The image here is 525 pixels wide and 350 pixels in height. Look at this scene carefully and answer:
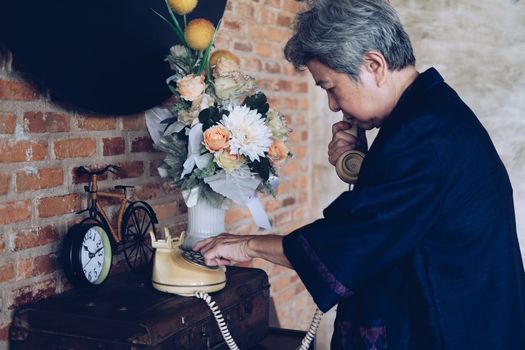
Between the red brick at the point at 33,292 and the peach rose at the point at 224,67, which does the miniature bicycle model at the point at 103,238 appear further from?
the peach rose at the point at 224,67

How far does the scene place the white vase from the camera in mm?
2154

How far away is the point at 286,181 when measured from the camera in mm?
3547

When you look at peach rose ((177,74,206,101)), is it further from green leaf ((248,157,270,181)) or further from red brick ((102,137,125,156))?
red brick ((102,137,125,156))

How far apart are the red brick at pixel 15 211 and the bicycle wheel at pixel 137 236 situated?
33 centimetres

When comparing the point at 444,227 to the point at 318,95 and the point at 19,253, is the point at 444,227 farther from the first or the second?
the point at 318,95

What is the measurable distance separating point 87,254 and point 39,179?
0.80ft

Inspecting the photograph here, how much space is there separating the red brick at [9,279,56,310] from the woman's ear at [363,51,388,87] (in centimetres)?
105

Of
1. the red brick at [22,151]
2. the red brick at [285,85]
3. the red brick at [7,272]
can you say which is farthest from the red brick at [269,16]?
the red brick at [7,272]

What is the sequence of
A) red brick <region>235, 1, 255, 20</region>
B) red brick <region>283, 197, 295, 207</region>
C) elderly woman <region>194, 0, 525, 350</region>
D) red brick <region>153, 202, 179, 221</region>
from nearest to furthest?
elderly woman <region>194, 0, 525, 350</region>, red brick <region>153, 202, 179, 221</region>, red brick <region>235, 1, 255, 20</region>, red brick <region>283, 197, 295, 207</region>

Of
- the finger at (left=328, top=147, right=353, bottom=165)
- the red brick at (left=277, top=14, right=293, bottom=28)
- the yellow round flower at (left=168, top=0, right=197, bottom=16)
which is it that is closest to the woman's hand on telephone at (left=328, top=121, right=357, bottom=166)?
the finger at (left=328, top=147, right=353, bottom=165)

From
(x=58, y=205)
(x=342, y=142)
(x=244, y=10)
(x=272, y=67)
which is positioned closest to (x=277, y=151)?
(x=342, y=142)

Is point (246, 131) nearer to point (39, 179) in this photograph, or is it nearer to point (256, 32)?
point (39, 179)

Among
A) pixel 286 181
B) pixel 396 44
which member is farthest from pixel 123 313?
pixel 286 181

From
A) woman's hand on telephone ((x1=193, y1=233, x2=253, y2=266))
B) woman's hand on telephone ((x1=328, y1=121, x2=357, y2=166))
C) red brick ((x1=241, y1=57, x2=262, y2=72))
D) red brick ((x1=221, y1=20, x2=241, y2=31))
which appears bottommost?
woman's hand on telephone ((x1=193, y1=233, x2=253, y2=266))
